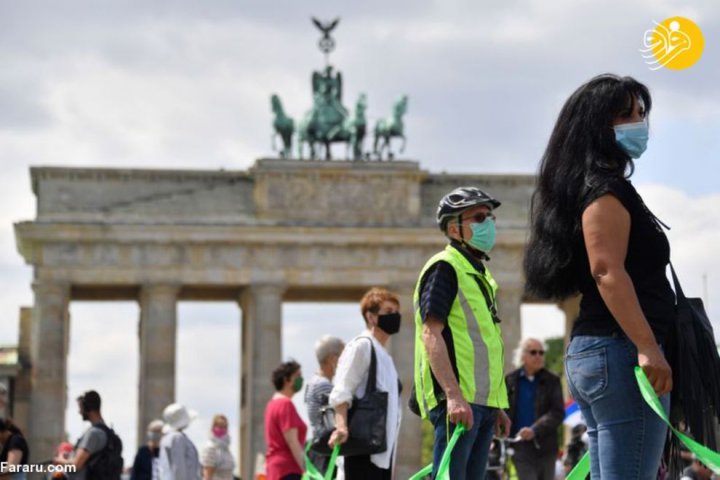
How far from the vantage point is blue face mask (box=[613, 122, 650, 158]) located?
7734 mm

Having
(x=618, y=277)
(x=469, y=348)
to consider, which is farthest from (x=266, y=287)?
(x=618, y=277)

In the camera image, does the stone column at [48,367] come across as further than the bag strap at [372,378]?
Yes

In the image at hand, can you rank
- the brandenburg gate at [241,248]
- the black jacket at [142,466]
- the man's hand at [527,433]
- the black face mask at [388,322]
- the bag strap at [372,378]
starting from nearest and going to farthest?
1. the bag strap at [372,378]
2. the black face mask at [388,322]
3. the man's hand at [527,433]
4. the black jacket at [142,466]
5. the brandenburg gate at [241,248]

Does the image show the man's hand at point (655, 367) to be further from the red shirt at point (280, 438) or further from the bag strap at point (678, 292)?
the red shirt at point (280, 438)

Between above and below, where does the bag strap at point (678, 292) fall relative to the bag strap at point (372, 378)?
above

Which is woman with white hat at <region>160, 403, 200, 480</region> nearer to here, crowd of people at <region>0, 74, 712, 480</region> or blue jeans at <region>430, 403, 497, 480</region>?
crowd of people at <region>0, 74, 712, 480</region>

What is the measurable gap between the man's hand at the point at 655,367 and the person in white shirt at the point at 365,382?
493cm

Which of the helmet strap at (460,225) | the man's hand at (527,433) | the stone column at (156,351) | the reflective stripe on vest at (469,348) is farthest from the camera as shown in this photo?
the stone column at (156,351)

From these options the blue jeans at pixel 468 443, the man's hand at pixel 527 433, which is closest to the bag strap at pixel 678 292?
the blue jeans at pixel 468 443

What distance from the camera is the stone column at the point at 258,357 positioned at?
5869 centimetres

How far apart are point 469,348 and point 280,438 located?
5.44 meters

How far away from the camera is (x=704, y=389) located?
7.45m

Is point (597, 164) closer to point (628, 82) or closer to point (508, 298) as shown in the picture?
point (628, 82)

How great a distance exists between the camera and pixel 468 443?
9742 millimetres
